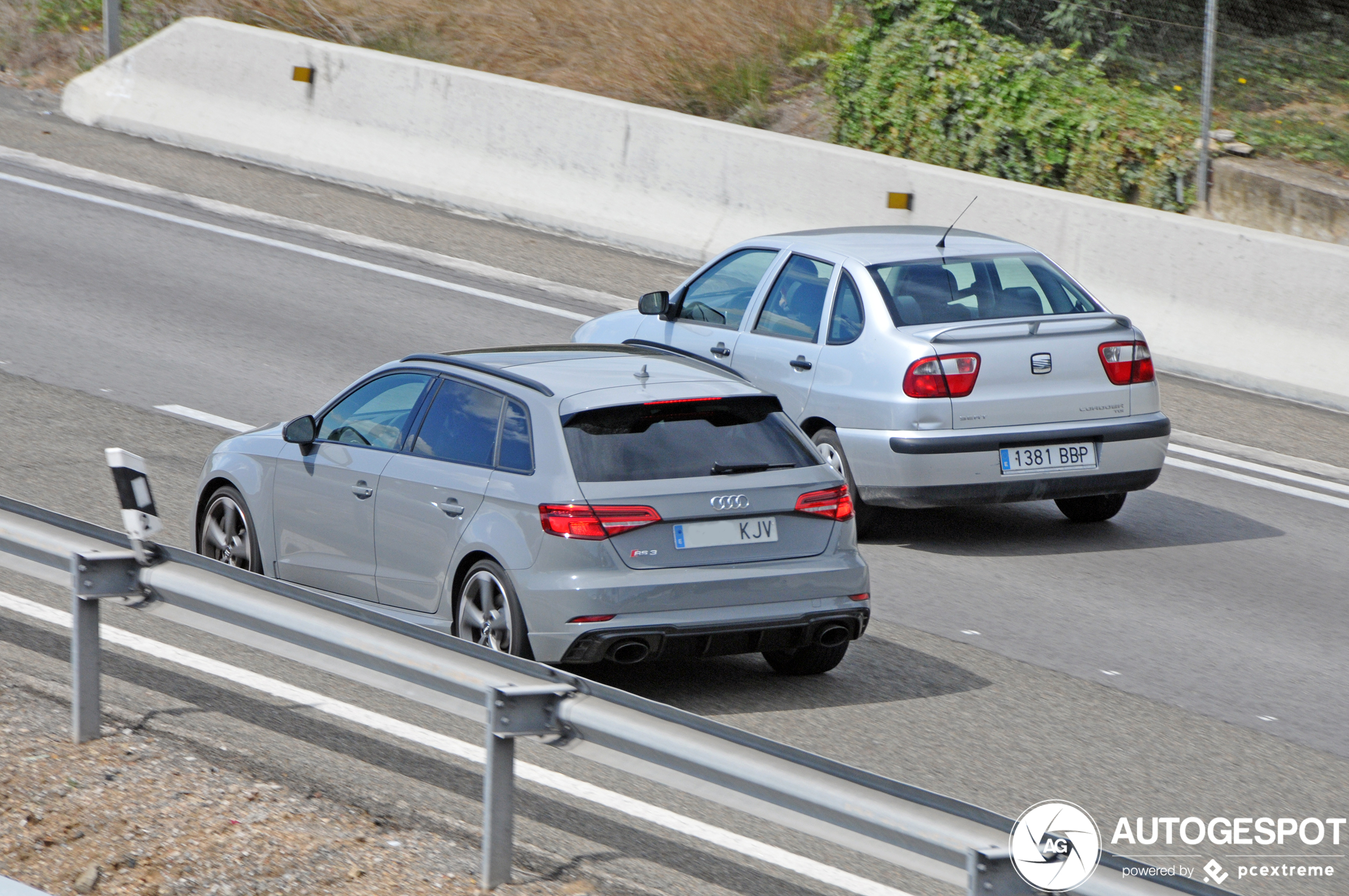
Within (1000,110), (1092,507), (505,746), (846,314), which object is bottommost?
(1092,507)

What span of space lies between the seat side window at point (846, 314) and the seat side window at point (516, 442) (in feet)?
10.5

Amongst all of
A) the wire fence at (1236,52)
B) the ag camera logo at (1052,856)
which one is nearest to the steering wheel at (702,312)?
the ag camera logo at (1052,856)

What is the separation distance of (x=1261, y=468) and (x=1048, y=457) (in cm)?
291

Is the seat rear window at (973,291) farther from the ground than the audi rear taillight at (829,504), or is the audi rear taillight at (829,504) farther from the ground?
the seat rear window at (973,291)

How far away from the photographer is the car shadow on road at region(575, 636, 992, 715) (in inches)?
293

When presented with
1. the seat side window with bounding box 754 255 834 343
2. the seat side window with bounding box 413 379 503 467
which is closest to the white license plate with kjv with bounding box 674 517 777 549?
the seat side window with bounding box 413 379 503 467

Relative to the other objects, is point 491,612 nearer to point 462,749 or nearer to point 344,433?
point 462,749

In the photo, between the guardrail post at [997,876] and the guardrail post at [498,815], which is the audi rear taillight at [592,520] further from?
the guardrail post at [997,876]

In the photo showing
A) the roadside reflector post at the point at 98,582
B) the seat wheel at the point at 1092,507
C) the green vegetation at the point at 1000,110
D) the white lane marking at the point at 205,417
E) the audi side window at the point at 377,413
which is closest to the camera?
the roadside reflector post at the point at 98,582

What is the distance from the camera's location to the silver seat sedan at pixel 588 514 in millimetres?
7020

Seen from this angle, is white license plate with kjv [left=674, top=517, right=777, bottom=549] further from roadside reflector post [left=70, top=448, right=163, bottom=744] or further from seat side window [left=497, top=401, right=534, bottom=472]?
roadside reflector post [left=70, top=448, right=163, bottom=744]

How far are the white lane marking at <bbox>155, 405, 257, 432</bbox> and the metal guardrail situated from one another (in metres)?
5.14

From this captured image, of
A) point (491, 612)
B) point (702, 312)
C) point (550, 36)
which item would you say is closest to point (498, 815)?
point (491, 612)

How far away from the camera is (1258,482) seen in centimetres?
1173
